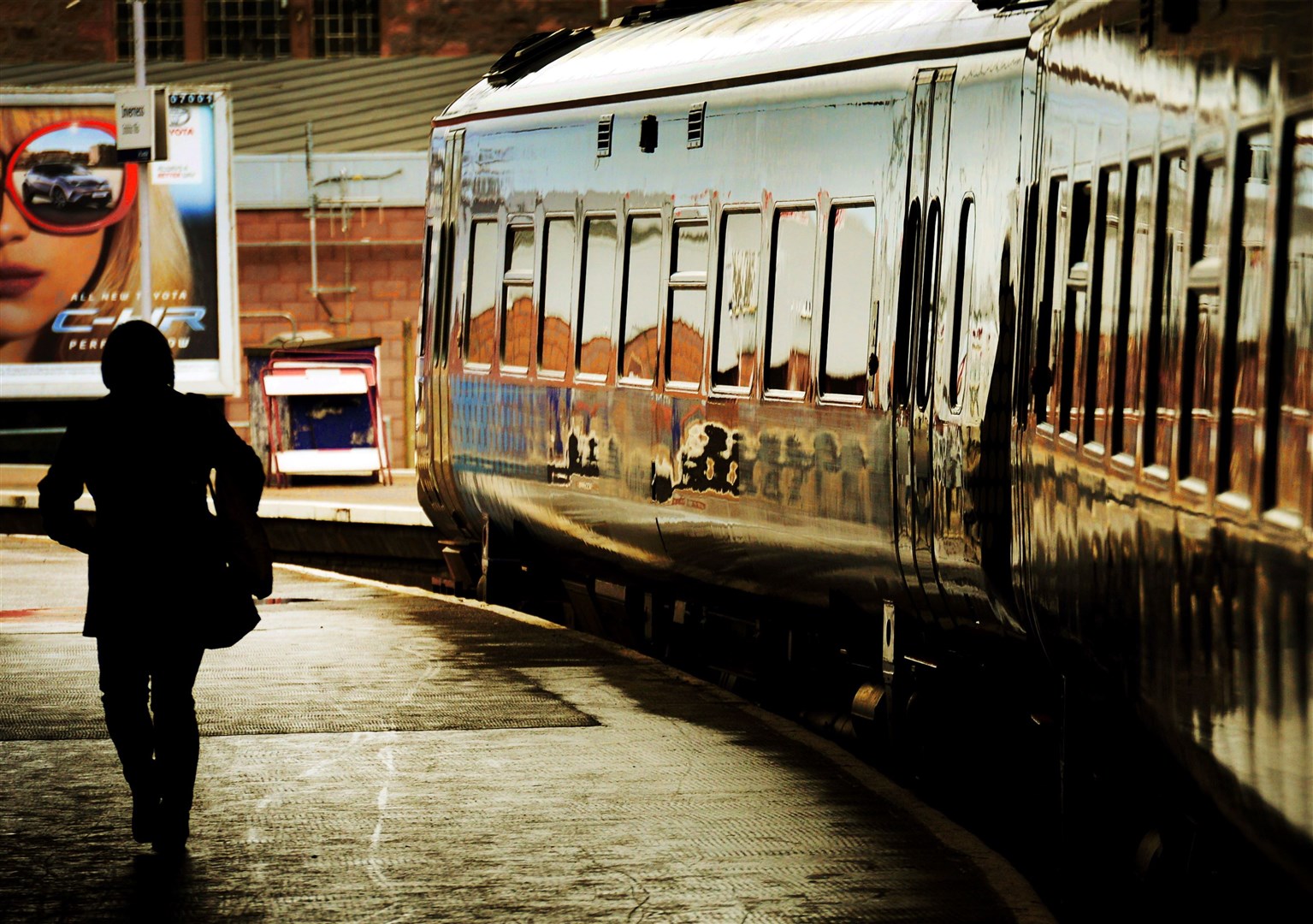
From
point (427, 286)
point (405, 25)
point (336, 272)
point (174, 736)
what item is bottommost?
point (174, 736)

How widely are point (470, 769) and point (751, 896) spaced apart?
2145mm

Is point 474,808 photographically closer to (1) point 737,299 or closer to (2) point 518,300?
(1) point 737,299

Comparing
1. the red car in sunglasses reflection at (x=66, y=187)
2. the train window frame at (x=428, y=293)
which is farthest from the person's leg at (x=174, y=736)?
the red car in sunglasses reflection at (x=66, y=187)

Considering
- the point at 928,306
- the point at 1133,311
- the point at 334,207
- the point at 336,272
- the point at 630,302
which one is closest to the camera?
the point at 1133,311

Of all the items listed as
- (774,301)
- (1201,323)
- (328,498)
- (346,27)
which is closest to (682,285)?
(774,301)

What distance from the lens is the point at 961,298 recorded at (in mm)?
8844

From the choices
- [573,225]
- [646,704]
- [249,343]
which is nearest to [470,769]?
[646,704]

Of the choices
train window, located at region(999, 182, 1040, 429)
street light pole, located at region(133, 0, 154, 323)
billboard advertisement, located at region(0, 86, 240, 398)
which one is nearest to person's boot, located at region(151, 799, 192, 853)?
train window, located at region(999, 182, 1040, 429)

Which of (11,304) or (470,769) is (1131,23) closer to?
(470,769)

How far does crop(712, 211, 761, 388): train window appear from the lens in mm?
10594

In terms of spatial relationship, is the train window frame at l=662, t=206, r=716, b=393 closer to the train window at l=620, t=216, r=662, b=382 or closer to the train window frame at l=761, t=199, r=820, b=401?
the train window at l=620, t=216, r=662, b=382

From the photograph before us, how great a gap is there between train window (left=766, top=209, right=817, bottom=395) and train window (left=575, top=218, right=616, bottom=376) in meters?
1.80

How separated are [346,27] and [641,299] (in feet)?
70.0

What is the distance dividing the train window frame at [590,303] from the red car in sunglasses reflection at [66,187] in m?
14.8
